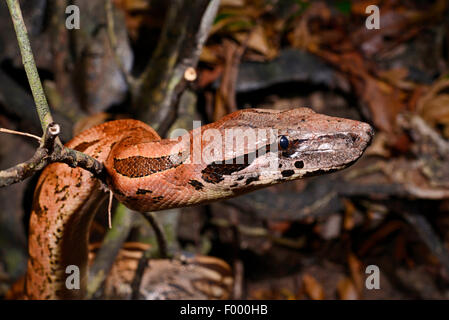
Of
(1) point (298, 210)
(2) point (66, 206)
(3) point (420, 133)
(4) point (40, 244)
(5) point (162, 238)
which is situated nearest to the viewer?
(2) point (66, 206)

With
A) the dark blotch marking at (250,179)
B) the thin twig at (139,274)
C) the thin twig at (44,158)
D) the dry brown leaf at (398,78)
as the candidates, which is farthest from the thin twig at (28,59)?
the dry brown leaf at (398,78)

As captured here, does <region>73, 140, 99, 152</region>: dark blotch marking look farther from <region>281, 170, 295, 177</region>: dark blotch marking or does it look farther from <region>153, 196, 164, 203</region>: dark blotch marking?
<region>281, 170, 295, 177</region>: dark blotch marking

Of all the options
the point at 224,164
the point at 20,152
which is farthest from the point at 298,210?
the point at 20,152

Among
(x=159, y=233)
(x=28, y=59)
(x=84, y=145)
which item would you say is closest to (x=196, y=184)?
(x=84, y=145)
